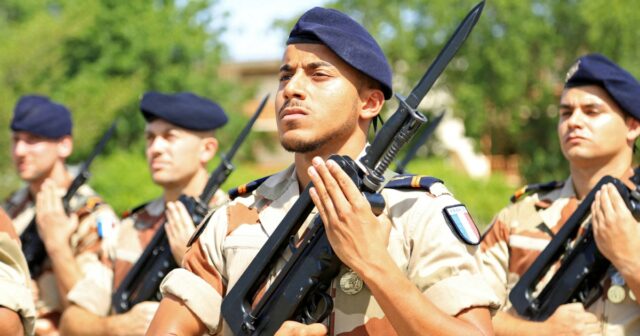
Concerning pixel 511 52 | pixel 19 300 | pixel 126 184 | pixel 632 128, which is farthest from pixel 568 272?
pixel 511 52

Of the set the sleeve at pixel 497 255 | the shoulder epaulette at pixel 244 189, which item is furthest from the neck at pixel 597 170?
the shoulder epaulette at pixel 244 189

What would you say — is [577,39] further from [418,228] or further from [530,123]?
A: [418,228]

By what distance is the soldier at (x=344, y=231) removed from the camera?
10.4 feet

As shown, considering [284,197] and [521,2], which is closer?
[284,197]

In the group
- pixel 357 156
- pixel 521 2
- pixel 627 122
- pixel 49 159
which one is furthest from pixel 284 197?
pixel 521 2

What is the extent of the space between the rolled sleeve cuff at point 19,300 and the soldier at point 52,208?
2217 millimetres

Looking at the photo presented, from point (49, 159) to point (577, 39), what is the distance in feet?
104

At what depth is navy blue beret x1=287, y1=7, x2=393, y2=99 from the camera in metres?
3.62

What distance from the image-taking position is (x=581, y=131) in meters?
5.31

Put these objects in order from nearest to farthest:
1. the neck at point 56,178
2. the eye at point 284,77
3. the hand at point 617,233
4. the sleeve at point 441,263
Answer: the sleeve at point 441,263, the eye at point 284,77, the hand at point 617,233, the neck at point 56,178

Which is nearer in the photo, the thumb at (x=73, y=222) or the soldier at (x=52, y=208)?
the soldier at (x=52, y=208)

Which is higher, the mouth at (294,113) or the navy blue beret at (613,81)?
the navy blue beret at (613,81)

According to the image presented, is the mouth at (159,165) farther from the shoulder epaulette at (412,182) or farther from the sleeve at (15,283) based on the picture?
the shoulder epaulette at (412,182)

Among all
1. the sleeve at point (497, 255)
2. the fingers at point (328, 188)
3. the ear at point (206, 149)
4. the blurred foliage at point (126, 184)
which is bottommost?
the blurred foliage at point (126, 184)
